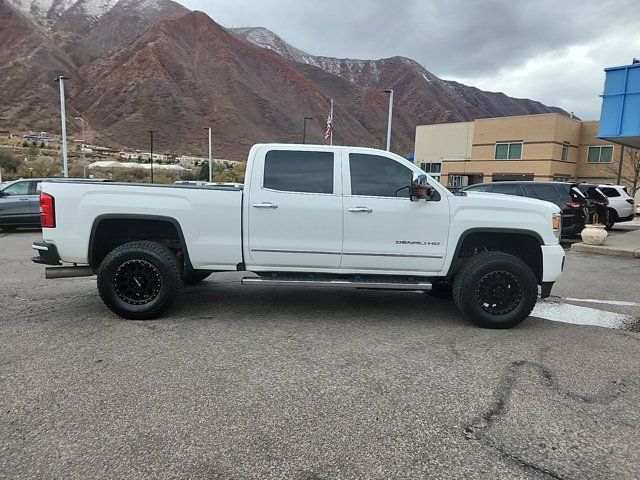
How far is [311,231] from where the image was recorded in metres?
5.10

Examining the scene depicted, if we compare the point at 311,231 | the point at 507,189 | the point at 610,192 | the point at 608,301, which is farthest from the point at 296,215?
the point at 610,192

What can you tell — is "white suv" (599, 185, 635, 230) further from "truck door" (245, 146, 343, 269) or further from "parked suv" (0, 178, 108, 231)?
"parked suv" (0, 178, 108, 231)

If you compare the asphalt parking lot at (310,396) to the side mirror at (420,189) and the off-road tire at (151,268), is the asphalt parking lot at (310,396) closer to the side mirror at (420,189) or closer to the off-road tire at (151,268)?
the off-road tire at (151,268)

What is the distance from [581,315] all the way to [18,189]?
49.4 ft

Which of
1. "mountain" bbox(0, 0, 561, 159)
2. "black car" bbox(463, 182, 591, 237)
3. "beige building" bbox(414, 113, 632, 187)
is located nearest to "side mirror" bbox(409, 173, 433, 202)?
"black car" bbox(463, 182, 591, 237)

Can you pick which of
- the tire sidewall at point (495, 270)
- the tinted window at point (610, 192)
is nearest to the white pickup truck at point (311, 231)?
the tire sidewall at point (495, 270)

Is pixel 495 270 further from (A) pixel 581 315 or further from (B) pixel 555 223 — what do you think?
(A) pixel 581 315

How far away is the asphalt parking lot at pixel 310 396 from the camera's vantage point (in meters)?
2.69

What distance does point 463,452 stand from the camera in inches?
110

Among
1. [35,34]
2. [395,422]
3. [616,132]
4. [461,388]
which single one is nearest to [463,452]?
[395,422]

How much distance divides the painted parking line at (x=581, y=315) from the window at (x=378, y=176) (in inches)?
92.6

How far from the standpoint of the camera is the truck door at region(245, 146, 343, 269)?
5078 mm

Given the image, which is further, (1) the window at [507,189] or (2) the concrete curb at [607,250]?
(1) the window at [507,189]

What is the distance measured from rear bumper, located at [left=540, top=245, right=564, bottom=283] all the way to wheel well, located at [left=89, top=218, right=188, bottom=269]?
3961 millimetres
